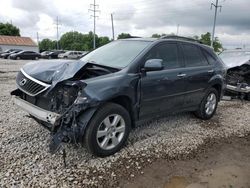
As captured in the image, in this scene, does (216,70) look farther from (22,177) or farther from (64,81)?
(22,177)

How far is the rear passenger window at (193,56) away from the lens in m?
5.56

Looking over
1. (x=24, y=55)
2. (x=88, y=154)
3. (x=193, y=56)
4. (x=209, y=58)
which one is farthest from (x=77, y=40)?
(x=88, y=154)

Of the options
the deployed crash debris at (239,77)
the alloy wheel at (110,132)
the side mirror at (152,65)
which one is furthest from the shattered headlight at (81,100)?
the deployed crash debris at (239,77)

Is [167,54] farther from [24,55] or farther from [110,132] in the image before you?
[24,55]

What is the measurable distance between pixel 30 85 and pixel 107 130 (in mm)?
1321

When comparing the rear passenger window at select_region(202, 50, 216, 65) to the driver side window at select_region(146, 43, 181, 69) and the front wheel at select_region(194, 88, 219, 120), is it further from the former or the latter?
the driver side window at select_region(146, 43, 181, 69)

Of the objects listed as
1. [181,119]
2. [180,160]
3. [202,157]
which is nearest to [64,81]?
[180,160]

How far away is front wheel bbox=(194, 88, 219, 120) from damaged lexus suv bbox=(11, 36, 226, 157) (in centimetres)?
44

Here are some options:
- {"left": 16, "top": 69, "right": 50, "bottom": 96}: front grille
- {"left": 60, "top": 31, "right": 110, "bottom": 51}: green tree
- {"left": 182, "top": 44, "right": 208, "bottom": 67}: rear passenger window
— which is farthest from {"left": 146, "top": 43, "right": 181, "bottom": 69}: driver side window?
{"left": 60, "top": 31, "right": 110, "bottom": 51}: green tree

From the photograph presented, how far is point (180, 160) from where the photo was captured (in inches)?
166

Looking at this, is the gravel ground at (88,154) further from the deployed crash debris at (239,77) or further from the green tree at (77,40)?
the green tree at (77,40)

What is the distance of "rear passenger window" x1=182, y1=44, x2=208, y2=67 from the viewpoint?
5.56 m

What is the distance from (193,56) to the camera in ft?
18.9

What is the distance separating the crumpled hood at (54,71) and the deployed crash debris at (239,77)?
6.69 m
